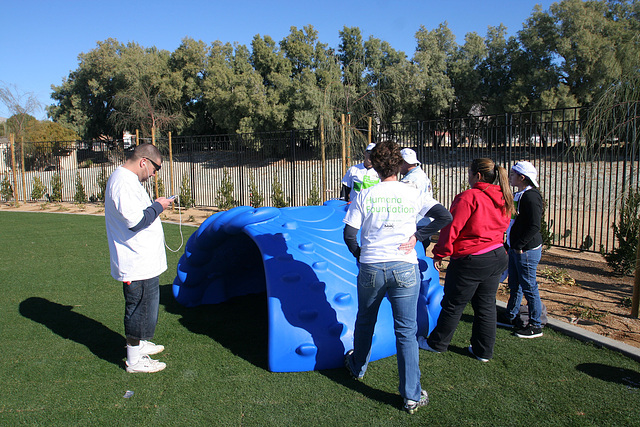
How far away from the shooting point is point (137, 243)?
3557 mm

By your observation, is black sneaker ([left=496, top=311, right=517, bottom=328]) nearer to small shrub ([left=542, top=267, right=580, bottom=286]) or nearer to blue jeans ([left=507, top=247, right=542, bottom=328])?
blue jeans ([left=507, top=247, right=542, bottom=328])

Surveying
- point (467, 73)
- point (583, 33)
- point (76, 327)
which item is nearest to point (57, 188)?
point (76, 327)

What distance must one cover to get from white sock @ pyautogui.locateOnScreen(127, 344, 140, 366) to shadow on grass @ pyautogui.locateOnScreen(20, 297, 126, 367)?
237mm

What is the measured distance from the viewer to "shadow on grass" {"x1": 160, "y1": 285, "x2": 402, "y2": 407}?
139 inches

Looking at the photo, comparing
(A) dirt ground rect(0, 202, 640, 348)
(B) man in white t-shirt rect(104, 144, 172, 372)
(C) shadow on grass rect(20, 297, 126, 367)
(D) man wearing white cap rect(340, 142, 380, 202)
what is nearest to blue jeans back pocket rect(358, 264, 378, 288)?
(B) man in white t-shirt rect(104, 144, 172, 372)

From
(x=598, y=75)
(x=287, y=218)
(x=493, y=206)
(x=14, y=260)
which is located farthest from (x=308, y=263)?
(x=598, y=75)

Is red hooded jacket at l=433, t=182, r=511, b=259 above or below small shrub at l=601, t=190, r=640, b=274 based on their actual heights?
above

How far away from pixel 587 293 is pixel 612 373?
233cm

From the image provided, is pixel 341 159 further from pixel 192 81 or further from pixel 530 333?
pixel 192 81

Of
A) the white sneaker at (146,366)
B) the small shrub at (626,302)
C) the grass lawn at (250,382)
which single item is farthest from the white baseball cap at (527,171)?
the white sneaker at (146,366)

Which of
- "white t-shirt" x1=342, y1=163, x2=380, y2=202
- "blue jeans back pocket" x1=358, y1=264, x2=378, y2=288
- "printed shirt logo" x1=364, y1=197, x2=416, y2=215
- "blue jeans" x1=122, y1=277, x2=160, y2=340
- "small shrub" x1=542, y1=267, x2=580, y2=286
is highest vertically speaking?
"white t-shirt" x1=342, y1=163, x2=380, y2=202

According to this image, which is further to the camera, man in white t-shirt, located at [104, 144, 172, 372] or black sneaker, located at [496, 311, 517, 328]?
black sneaker, located at [496, 311, 517, 328]

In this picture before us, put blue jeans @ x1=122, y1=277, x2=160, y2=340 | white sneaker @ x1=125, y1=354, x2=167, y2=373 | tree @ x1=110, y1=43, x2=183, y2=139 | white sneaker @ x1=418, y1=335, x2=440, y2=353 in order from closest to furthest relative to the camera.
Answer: blue jeans @ x1=122, y1=277, x2=160, y2=340 → white sneaker @ x1=125, y1=354, x2=167, y2=373 → white sneaker @ x1=418, y1=335, x2=440, y2=353 → tree @ x1=110, y1=43, x2=183, y2=139

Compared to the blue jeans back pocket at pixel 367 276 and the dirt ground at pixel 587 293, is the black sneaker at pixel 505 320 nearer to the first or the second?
the dirt ground at pixel 587 293
